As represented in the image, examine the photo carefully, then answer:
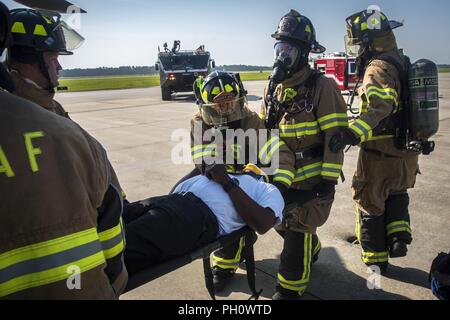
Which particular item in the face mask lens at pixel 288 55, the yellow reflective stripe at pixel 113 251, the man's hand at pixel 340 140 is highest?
the face mask lens at pixel 288 55

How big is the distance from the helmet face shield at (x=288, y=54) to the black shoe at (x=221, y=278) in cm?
161

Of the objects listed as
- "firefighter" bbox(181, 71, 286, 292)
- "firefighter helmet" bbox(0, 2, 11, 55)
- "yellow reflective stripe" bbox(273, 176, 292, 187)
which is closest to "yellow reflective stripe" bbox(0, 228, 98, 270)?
"firefighter helmet" bbox(0, 2, 11, 55)

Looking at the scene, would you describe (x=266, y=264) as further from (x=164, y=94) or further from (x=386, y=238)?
(x=164, y=94)

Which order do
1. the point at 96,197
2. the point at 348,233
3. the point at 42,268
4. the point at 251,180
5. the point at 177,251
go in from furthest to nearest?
the point at 348,233, the point at 251,180, the point at 177,251, the point at 96,197, the point at 42,268

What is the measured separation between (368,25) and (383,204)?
1.41 m

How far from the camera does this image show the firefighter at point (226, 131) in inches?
102

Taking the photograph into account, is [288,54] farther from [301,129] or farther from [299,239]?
[299,239]

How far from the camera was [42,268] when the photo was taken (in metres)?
0.87

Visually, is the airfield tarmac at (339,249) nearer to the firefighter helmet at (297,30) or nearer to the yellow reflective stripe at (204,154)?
the yellow reflective stripe at (204,154)

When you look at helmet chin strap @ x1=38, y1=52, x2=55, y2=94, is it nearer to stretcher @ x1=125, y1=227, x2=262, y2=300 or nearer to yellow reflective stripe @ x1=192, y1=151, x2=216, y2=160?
yellow reflective stripe @ x1=192, y1=151, x2=216, y2=160

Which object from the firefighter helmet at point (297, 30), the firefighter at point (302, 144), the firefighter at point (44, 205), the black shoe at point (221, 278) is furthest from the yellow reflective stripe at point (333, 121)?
the firefighter at point (44, 205)

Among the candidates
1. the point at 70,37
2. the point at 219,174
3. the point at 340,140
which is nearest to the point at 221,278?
the point at 219,174
